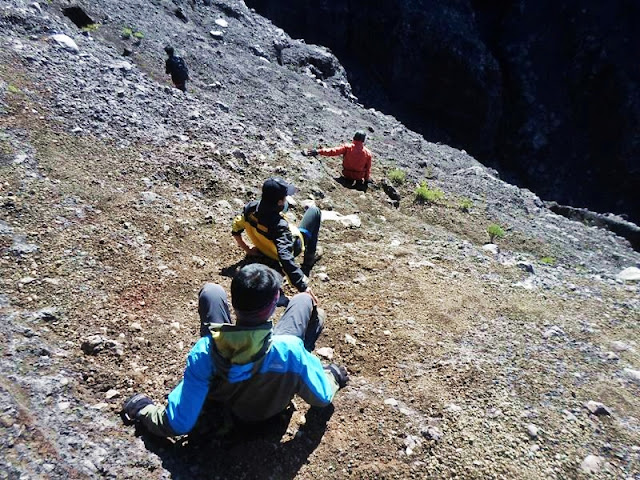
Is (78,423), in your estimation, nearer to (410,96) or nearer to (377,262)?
(377,262)

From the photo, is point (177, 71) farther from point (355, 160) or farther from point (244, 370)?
point (244, 370)

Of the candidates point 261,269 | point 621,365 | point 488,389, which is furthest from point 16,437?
point 621,365

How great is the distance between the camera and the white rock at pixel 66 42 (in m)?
10.2

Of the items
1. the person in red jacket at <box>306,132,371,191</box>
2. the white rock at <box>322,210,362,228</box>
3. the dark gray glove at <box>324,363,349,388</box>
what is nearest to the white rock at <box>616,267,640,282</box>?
the white rock at <box>322,210,362,228</box>

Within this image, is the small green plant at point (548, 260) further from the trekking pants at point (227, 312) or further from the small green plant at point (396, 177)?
the trekking pants at point (227, 312)

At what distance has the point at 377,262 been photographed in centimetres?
768

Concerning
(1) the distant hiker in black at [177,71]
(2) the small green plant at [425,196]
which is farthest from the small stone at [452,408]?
(1) the distant hiker in black at [177,71]

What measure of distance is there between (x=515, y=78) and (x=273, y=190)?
1008 inches

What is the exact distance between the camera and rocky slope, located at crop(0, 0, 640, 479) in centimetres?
442

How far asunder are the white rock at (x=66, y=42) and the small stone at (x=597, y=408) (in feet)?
33.6

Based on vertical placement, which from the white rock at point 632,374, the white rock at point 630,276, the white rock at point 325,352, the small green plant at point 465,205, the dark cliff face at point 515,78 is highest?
the dark cliff face at point 515,78

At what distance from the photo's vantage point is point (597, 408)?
17.0 feet

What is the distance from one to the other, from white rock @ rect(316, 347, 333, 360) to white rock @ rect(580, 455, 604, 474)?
8.11ft

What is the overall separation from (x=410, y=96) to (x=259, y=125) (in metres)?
17.4
